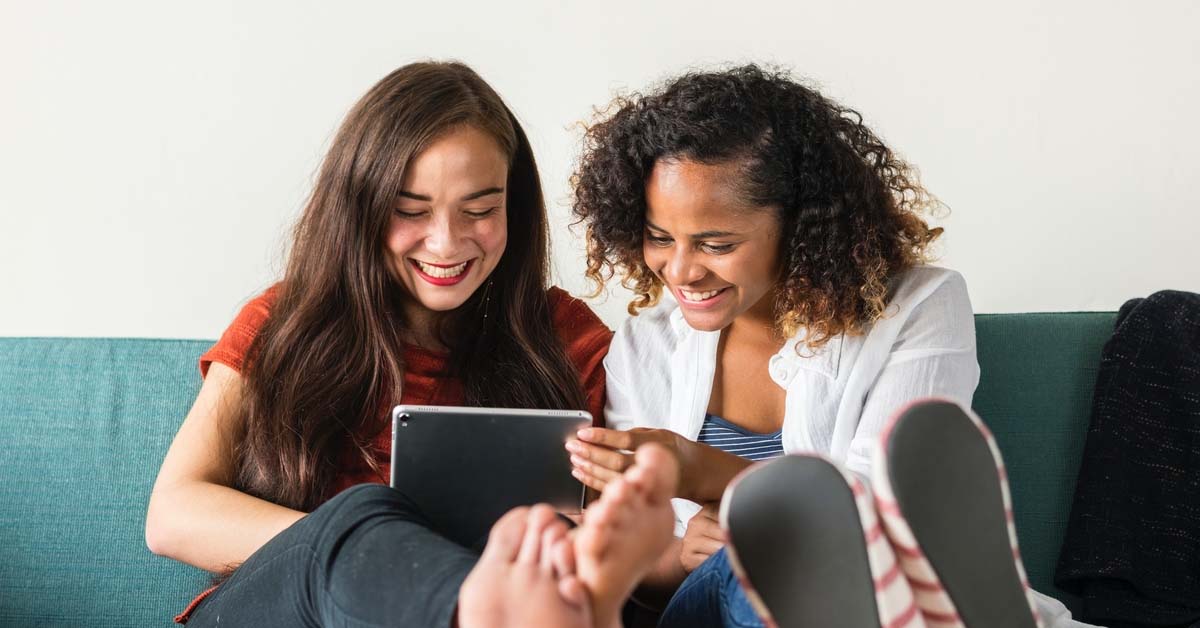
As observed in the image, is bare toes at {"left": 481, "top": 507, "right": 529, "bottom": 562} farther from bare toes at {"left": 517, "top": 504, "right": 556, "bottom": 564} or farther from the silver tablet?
the silver tablet

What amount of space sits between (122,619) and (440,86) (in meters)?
0.86

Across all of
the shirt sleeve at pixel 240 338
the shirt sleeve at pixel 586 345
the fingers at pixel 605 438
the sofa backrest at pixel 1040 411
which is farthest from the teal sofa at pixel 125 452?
the fingers at pixel 605 438

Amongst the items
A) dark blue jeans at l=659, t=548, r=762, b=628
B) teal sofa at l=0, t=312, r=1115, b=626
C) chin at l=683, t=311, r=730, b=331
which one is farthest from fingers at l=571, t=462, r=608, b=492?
teal sofa at l=0, t=312, r=1115, b=626

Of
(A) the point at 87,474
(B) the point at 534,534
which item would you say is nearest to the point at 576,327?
(A) the point at 87,474

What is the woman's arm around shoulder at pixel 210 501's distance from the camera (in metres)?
1.44

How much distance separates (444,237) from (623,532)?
0.69 m

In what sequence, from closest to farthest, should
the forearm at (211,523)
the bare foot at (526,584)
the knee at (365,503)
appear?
the bare foot at (526,584), the knee at (365,503), the forearm at (211,523)

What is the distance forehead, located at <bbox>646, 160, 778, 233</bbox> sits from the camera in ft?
4.66

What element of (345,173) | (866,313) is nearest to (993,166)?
(866,313)

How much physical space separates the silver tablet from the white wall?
76 centimetres

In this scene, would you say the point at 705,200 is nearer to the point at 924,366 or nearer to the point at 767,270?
the point at 767,270

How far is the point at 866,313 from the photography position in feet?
5.03

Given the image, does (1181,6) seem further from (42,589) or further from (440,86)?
(42,589)

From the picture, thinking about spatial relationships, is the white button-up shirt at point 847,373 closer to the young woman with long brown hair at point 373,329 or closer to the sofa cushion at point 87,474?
the young woman with long brown hair at point 373,329
